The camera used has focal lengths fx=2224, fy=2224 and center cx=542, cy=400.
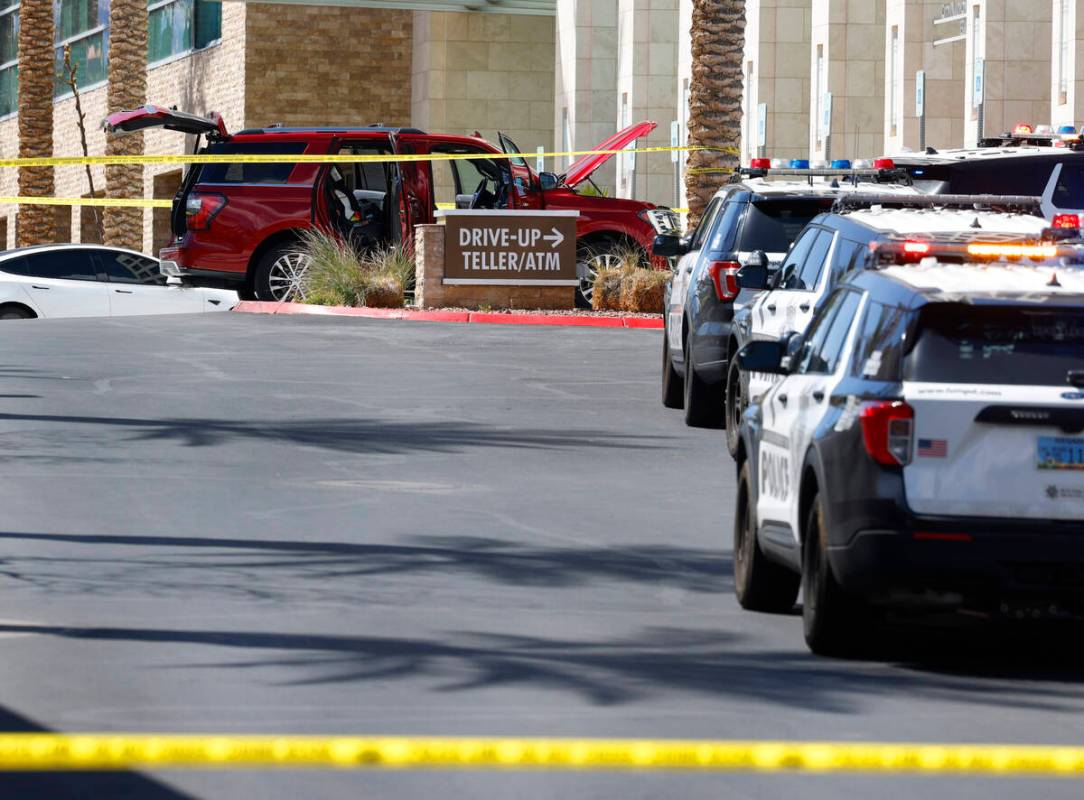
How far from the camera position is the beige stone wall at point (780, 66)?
138ft

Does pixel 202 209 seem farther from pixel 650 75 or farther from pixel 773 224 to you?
pixel 650 75

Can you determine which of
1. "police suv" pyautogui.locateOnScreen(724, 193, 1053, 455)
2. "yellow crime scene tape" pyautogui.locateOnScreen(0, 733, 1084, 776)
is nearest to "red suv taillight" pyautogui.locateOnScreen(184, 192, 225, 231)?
"police suv" pyautogui.locateOnScreen(724, 193, 1053, 455)

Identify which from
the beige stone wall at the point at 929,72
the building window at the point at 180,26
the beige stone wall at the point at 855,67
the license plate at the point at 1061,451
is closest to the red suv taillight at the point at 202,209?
the beige stone wall at the point at 929,72

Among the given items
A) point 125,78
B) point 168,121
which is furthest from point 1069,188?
point 125,78

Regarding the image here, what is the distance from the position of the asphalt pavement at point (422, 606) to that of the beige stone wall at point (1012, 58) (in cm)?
1898

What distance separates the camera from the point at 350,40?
5422 centimetres

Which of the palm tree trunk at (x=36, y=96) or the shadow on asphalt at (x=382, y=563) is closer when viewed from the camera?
the shadow on asphalt at (x=382, y=563)

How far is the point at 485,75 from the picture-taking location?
5384 cm

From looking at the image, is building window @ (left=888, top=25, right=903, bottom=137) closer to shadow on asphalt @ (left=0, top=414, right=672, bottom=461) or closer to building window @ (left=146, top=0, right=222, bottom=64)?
building window @ (left=146, top=0, right=222, bottom=64)

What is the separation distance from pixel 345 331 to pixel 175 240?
4.59 metres

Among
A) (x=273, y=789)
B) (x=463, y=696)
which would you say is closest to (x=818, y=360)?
(x=463, y=696)

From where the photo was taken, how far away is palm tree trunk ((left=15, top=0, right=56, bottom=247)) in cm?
4991

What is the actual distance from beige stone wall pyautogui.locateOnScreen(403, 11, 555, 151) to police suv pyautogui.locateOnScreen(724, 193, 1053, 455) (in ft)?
128

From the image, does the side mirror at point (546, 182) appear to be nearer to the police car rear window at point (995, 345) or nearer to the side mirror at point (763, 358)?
the side mirror at point (763, 358)
